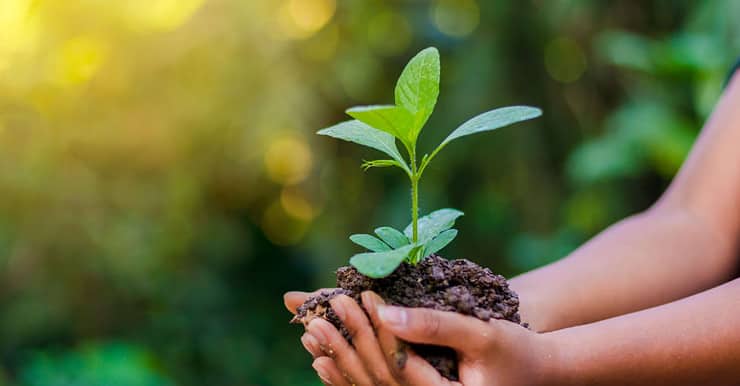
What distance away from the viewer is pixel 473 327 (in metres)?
0.51

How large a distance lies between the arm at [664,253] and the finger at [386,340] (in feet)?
0.71

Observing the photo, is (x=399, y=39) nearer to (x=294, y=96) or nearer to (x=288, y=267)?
(x=294, y=96)

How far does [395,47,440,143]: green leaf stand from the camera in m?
0.57

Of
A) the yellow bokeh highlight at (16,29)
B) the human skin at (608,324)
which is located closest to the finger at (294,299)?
the human skin at (608,324)

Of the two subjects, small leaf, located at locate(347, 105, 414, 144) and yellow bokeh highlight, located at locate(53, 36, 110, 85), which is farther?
yellow bokeh highlight, located at locate(53, 36, 110, 85)

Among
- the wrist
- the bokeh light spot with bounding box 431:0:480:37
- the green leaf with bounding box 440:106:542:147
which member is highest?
the bokeh light spot with bounding box 431:0:480:37

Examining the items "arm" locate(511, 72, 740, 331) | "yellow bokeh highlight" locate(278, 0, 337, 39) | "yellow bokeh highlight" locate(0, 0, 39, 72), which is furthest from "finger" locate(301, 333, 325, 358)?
"yellow bokeh highlight" locate(278, 0, 337, 39)

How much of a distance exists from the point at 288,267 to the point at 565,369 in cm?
221

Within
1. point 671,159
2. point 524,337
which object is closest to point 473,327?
point 524,337

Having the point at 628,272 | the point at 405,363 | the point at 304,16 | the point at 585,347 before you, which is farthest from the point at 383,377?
the point at 304,16

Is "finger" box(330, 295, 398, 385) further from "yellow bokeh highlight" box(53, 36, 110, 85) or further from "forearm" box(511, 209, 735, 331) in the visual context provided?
"yellow bokeh highlight" box(53, 36, 110, 85)

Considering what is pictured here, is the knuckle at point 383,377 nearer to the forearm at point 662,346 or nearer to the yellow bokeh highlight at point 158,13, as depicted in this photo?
the forearm at point 662,346

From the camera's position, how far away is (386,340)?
519mm

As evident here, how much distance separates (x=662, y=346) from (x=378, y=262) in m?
0.22
